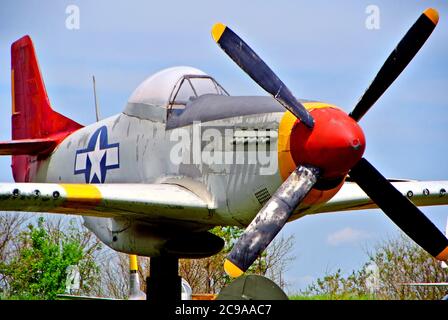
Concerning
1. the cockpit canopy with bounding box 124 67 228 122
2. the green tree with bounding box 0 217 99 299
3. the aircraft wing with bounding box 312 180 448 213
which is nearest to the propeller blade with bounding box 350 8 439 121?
the aircraft wing with bounding box 312 180 448 213

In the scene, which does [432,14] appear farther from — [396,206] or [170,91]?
[170,91]

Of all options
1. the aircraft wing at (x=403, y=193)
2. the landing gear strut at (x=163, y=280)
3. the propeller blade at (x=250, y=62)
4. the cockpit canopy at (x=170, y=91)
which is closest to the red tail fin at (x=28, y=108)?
the cockpit canopy at (x=170, y=91)

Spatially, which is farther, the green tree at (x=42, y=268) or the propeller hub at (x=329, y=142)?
the green tree at (x=42, y=268)

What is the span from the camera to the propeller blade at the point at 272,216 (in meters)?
9.96

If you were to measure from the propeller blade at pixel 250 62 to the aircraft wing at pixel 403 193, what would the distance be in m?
2.87

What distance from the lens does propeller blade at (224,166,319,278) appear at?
996 cm

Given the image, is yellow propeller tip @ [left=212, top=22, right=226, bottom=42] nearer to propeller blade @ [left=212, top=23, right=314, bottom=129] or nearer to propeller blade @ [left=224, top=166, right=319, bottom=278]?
propeller blade @ [left=212, top=23, right=314, bottom=129]

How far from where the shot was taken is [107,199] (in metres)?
11.8

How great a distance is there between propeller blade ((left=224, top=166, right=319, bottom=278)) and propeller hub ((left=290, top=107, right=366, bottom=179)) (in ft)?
0.56

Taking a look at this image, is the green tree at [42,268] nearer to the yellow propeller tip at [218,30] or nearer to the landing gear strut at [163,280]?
the landing gear strut at [163,280]

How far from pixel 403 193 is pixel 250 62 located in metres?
3.70

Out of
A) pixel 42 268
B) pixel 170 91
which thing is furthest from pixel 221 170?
pixel 42 268

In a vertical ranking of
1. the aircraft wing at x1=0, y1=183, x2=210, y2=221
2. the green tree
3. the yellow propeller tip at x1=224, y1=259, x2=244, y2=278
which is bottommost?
the green tree

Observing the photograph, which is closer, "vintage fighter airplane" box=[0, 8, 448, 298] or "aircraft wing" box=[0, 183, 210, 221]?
"vintage fighter airplane" box=[0, 8, 448, 298]
